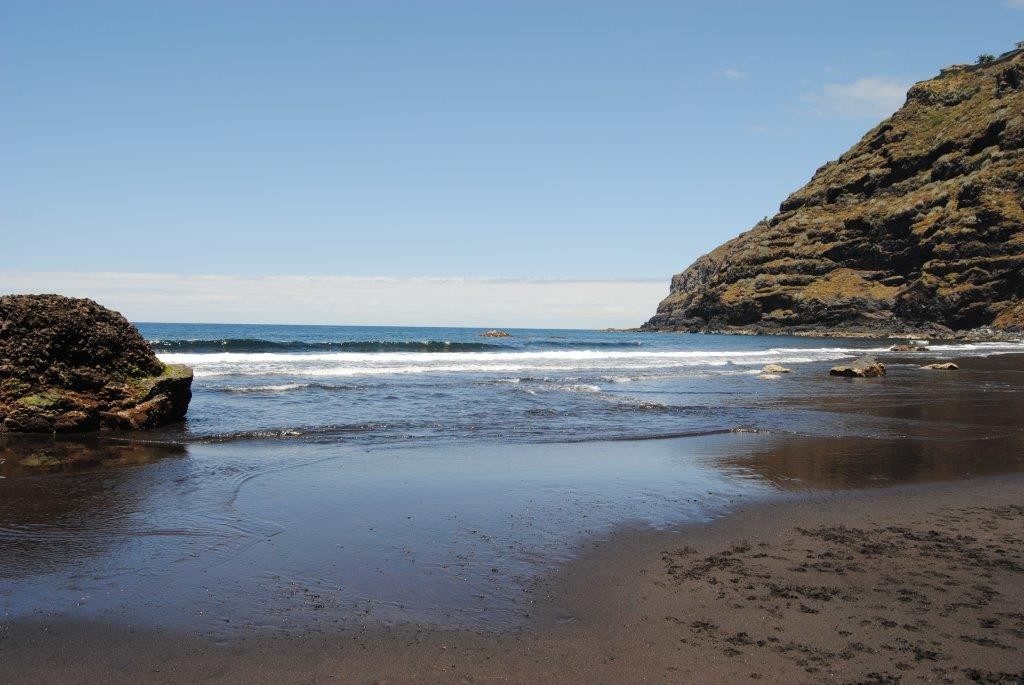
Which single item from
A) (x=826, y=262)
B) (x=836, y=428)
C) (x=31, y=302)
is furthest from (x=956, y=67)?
(x=31, y=302)

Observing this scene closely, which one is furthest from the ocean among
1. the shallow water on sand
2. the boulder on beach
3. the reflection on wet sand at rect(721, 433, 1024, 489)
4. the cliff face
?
the cliff face

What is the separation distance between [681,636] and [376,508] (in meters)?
4.08

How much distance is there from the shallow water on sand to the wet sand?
0.31 meters

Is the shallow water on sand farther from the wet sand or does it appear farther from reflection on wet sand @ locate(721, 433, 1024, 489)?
the wet sand

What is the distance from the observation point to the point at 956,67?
14100 cm

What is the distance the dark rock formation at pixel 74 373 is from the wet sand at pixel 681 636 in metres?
9.95

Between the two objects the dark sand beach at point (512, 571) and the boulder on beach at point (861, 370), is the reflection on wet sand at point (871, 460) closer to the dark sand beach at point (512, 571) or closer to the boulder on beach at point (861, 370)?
the dark sand beach at point (512, 571)

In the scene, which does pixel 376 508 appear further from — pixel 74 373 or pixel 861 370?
pixel 861 370

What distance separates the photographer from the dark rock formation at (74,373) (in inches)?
506

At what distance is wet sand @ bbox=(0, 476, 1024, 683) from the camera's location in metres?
3.92

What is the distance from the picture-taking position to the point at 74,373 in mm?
13375

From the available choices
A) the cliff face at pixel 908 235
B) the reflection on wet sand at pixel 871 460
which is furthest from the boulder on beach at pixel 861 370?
the cliff face at pixel 908 235

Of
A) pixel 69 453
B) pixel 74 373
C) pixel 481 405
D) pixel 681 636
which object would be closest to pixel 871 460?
pixel 681 636

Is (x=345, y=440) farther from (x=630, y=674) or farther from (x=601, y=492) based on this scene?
(x=630, y=674)
